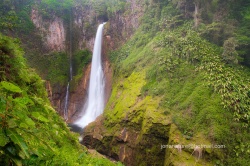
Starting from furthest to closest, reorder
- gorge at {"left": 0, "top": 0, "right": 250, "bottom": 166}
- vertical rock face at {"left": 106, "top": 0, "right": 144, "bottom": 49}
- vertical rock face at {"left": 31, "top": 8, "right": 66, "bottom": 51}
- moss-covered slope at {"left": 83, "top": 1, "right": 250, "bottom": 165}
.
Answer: vertical rock face at {"left": 31, "top": 8, "right": 66, "bottom": 51} → vertical rock face at {"left": 106, "top": 0, "right": 144, "bottom": 49} → moss-covered slope at {"left": 83, "top": 1, "right": 250, "bottom": 165} → gorge at {"left": 0, "top": 0, "right": 250, "bottom": 166}

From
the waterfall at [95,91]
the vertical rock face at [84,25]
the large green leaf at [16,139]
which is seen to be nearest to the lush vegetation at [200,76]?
the waterfall at [95,91]

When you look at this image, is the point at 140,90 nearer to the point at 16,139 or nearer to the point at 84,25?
the point at 16,139

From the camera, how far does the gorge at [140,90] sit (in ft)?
15.2

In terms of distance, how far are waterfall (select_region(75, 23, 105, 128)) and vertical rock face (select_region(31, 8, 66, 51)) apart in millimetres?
5544

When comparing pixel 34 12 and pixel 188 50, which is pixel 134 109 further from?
pixel 34 12

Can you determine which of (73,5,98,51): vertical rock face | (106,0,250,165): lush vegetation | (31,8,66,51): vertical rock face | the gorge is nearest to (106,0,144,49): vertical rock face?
the gorge

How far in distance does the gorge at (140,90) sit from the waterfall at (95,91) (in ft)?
0.50

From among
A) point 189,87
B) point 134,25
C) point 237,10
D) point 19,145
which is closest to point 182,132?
point 189,87

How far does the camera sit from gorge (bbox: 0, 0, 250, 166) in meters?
4.64

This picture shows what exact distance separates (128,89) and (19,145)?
1478 cm

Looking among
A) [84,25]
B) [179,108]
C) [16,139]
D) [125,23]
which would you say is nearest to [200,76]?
[179,108]

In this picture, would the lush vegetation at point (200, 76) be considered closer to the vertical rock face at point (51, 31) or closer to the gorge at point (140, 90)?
the gorge at point (140, 90)

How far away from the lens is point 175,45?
15.5 m

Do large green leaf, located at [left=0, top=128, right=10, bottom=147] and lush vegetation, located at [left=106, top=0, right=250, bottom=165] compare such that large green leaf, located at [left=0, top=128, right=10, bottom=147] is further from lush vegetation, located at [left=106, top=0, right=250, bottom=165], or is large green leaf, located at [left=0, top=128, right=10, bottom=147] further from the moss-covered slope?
lush vegetation, located at [left=106, top=0, right=250, bottom=165]
